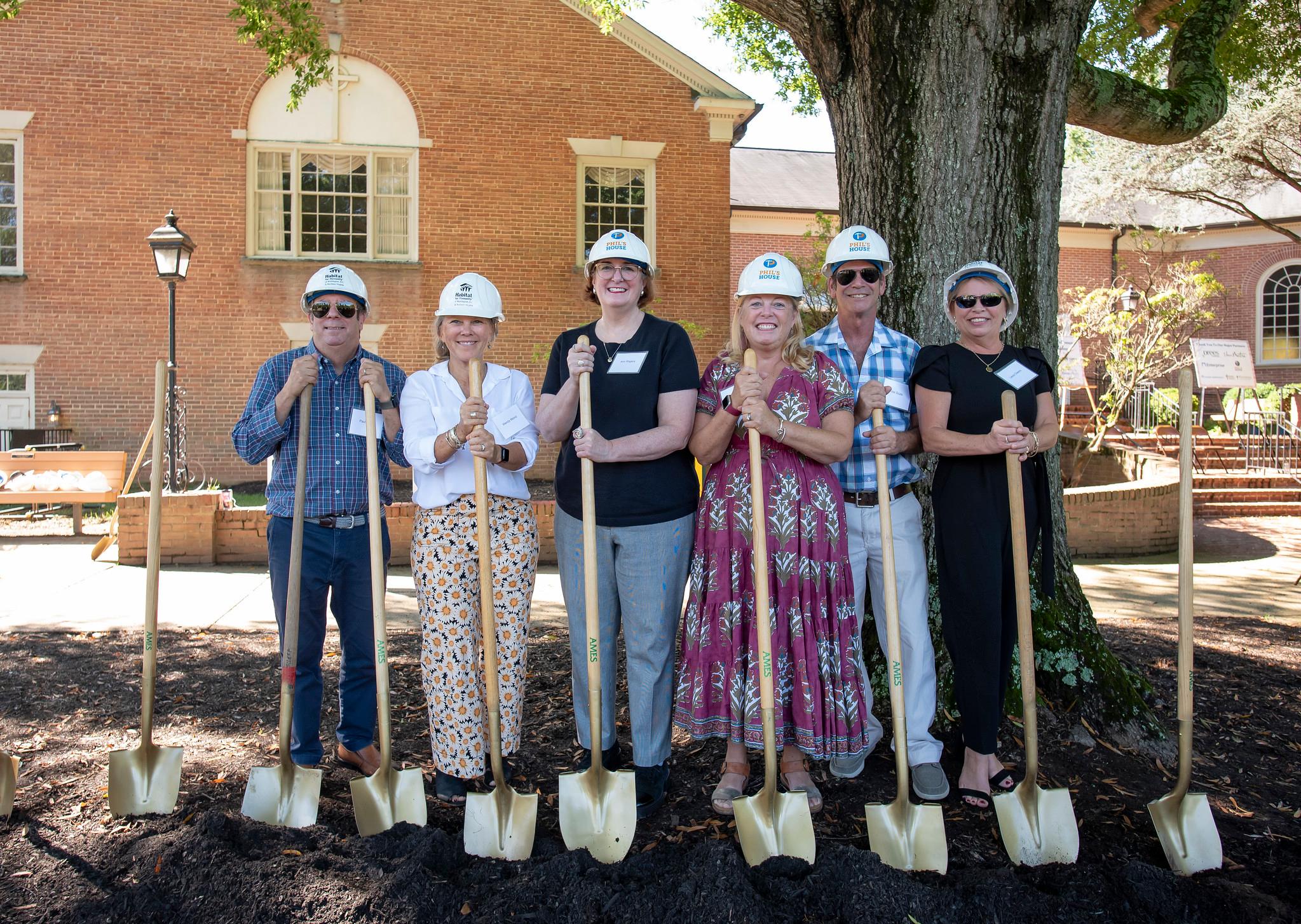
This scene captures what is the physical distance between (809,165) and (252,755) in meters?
23.4

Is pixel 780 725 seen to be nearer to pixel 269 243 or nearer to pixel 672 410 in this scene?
pixel 672 410

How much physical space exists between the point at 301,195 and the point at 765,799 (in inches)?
532

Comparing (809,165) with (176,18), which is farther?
(809,165)

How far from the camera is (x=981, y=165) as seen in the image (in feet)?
13.8

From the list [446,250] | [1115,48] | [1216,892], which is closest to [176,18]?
[446,250]

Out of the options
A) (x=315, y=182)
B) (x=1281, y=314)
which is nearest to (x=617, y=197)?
(x=315, y=182)

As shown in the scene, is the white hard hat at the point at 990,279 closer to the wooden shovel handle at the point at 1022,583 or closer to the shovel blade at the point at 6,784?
the wooden shovel handle at the point at 1022,583

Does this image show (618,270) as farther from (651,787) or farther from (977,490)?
(651,787)

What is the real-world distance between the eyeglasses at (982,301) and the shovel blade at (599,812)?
6.72 ft

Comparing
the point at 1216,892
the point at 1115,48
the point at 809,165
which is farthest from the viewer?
the point at 809,165

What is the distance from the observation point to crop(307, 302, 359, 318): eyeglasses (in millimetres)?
3691

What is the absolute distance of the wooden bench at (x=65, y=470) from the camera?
397 inches

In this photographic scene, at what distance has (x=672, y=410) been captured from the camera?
3.45m

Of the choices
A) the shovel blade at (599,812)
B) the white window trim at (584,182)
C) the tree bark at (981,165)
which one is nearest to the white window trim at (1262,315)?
the white window trim at (584,182)
